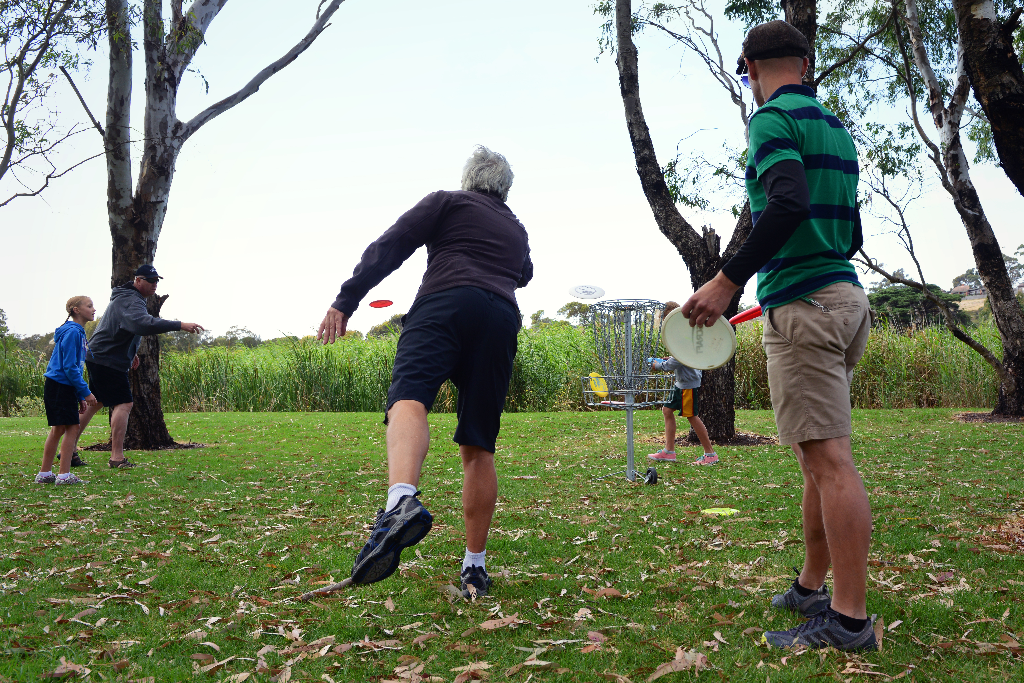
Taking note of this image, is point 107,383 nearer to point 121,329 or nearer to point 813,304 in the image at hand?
point 121,329

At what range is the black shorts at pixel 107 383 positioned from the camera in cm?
784

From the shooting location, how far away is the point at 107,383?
311 inches

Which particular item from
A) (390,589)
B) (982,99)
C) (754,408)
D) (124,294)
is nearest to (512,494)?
(390,589)

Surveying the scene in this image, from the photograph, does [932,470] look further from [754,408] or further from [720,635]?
[754,408]

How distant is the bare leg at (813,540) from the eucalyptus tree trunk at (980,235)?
1168 cm

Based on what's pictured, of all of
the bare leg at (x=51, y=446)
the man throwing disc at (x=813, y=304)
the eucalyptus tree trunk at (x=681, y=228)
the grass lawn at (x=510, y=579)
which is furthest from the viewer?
the eucalyptus tree trunk at (x=681, y=228)

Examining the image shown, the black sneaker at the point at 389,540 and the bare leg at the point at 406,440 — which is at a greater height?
the bare leg at the point at 406,440

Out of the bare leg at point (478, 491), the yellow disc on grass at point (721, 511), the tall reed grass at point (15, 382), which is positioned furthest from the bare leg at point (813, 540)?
the tall reed grass at point (15, 382)

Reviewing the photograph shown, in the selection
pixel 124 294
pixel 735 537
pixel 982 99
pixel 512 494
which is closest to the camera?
pixel 735 537

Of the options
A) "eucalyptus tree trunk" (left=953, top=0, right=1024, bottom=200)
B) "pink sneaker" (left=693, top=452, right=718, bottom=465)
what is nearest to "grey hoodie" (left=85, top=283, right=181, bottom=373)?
"pink sneaker" (left=693, top=452, right=718, bottom=465)

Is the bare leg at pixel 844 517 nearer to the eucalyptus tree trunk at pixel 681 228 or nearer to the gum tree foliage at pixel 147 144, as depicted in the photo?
the eucalyptus tree trunk at pixel 681 228

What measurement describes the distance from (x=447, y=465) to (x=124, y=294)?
3969 millimetres

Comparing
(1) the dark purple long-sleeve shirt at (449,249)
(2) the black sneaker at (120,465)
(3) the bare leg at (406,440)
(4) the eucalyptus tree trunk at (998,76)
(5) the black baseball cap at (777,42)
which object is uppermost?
(4) the eucalyptus tree trunk at (998,76)

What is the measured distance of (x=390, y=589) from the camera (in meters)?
3.44
